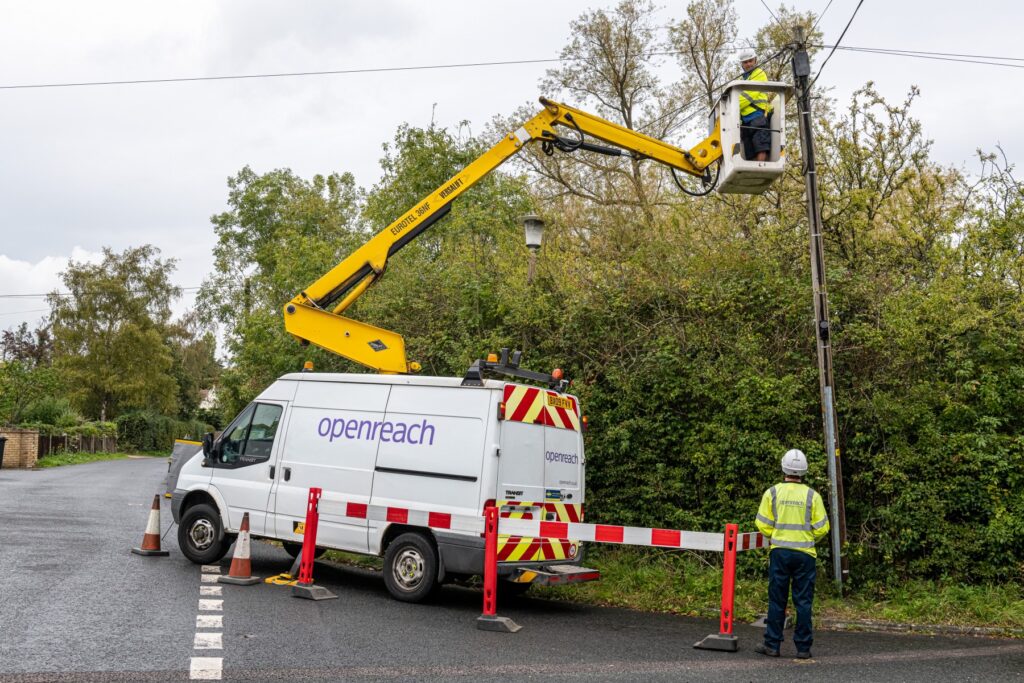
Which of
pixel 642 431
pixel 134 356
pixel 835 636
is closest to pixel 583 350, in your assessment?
pixel 642 431

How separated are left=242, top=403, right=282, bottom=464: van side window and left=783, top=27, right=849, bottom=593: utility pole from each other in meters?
6.05

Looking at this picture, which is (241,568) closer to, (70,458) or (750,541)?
(750,541)

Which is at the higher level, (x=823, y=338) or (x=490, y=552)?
(x=823, y=338)

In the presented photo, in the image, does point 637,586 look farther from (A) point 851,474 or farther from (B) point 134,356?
(B) point 134,356

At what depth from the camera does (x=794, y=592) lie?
25.4 ft

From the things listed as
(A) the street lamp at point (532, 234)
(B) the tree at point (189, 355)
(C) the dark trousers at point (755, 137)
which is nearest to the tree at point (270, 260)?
(A) the street lamp at point (532, 234)

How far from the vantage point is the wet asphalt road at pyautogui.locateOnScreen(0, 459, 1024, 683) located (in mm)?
6461

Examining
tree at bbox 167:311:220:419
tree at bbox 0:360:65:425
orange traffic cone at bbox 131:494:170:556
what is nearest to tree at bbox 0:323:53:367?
tree at bbox 167:311:220:419

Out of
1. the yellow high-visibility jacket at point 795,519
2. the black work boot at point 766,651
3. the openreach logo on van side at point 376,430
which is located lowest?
the black work boot at point 766,651

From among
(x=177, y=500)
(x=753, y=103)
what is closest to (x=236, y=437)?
(x=177, y=500)

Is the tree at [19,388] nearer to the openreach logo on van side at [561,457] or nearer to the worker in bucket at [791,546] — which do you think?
the openreach logo on van side at [561,457]

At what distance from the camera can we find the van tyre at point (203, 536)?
1111cm

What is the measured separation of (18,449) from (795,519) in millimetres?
32961

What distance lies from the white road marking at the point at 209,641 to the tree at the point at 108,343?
190 ft
